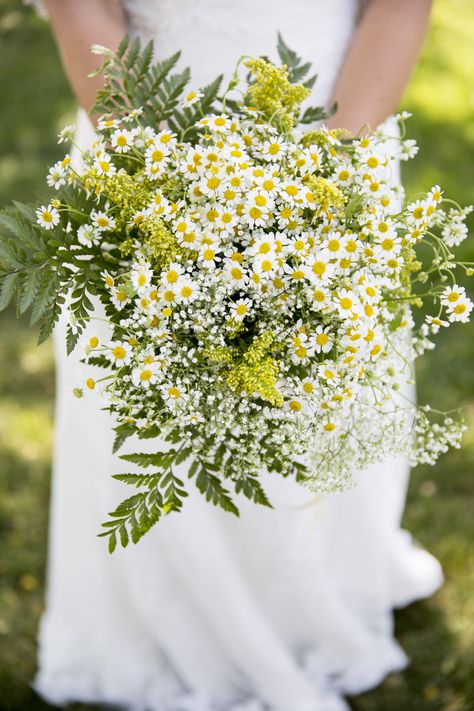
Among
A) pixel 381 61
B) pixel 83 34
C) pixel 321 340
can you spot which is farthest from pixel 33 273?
pixel 381 61

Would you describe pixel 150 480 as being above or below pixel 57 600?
above

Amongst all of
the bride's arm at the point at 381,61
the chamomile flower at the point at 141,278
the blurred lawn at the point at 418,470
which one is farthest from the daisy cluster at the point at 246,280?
the bride's arm at the point at 381,61

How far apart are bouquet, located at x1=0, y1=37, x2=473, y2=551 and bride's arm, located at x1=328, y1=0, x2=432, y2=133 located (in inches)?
18.4

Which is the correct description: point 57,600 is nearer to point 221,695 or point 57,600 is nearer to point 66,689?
point 66,689

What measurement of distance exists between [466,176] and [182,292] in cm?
380

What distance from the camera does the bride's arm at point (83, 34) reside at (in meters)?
1.91

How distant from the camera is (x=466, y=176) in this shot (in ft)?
15.4

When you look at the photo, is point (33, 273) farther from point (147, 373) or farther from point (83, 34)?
point (83, 34)

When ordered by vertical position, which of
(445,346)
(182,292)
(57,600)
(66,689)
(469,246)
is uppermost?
(469,246)

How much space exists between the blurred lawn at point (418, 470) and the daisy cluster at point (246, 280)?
0.26 m

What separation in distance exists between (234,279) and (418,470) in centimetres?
219

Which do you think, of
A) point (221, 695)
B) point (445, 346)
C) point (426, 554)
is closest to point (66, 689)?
point (221, 695)

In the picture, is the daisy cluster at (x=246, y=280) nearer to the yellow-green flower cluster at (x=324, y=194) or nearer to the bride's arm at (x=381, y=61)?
the yellow-green flower cluster at (x=324, y=194)

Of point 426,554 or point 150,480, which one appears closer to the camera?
point 150,480
